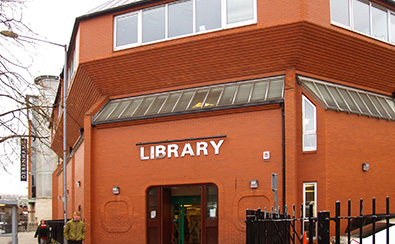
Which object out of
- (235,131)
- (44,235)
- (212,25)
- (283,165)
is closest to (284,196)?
(283,165)

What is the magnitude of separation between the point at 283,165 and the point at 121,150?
6903 mm

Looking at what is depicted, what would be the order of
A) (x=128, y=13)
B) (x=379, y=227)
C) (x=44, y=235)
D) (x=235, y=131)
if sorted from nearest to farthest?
(x=379, y=227)
(x=235, y=131)
(x=128, y=13)
(x=44, y=235)

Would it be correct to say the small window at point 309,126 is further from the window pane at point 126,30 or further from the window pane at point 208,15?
the window pane at point 126,30

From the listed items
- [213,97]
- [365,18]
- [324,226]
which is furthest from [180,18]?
[324,226]

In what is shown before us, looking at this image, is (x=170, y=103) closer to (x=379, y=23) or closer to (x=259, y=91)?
(x=259, y=91)

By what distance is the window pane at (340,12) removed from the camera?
1806 centimetres

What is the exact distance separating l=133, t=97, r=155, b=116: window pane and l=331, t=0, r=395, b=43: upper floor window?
785 cm

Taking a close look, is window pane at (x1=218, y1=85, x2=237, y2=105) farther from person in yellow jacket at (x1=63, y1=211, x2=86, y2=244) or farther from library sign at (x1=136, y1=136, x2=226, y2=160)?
person in yellow jacket at (x1=63, y1=211, x2=86, y2=244)

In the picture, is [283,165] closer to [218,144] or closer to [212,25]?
[218,144]

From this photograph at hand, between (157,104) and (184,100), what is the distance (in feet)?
4.06

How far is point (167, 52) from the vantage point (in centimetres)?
1948

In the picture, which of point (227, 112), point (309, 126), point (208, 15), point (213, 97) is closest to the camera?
point (309, 126)

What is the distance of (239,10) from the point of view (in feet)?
60.4

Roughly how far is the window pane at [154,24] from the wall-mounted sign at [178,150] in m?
4.24
